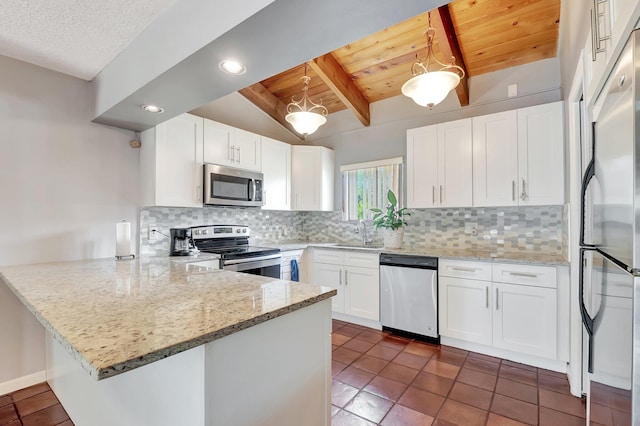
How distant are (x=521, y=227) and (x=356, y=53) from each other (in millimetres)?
2578

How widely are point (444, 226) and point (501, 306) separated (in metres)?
1.09

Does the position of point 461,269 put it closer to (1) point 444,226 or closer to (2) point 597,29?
(1) point 444,226

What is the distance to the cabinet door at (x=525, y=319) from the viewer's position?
240 centimetres

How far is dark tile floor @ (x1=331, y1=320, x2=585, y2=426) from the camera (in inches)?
72.9

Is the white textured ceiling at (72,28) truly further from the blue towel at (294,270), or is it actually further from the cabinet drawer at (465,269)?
the cabinet drawer at (465,269)

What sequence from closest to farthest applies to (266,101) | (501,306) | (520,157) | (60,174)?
Result: (60,174) → (501,306) → (520,157) → (266,101)

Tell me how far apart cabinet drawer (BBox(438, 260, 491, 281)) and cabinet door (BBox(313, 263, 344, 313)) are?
120 cm

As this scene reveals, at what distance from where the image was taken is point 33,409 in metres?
1.97

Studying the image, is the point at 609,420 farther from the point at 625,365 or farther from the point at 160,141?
the point at 160,141

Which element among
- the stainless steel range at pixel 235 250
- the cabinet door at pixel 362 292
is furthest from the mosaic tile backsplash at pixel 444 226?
the cabinet door at pixel 362 292

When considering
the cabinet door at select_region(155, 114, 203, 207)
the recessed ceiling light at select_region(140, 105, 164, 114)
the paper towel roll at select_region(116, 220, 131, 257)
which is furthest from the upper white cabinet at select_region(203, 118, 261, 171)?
the paper towel roll at select_region(116, 220, 131, 257)

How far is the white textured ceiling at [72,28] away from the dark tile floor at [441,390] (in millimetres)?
2775

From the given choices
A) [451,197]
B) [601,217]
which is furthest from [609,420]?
[451,197]

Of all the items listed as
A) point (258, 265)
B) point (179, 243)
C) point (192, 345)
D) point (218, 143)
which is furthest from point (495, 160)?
point (179, 243)
